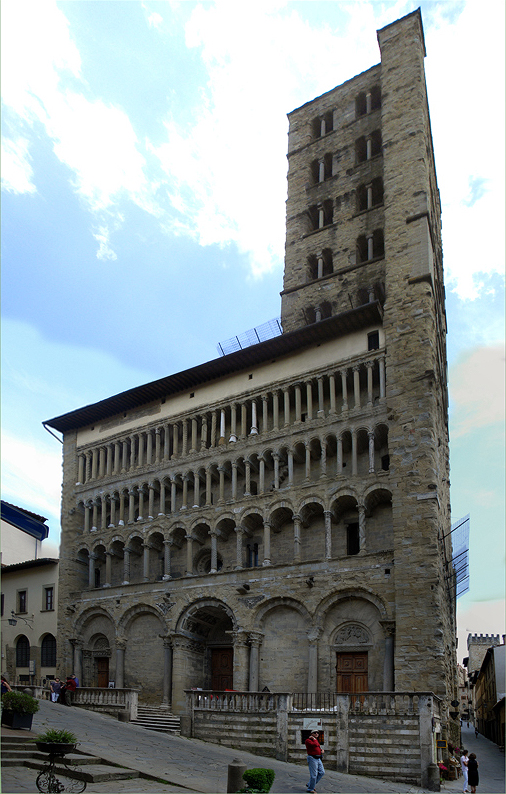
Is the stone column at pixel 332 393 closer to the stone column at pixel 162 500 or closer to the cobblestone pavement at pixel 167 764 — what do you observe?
the stone column at pixel 162 500

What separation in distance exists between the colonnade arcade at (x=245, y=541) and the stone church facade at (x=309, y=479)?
0.11 meters

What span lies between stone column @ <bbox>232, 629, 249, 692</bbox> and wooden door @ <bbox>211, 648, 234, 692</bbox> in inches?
134

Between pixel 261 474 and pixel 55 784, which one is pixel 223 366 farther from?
pixel 55 784

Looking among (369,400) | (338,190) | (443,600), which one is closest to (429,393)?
(369,400)

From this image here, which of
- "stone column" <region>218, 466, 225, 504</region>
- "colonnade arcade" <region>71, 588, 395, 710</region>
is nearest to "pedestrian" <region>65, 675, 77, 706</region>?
"colonnade arcade" <region>71, 588, 395, 710</region>

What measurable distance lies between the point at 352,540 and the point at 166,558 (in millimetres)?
10249

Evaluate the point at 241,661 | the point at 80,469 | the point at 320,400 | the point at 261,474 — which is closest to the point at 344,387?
the point at 320,400

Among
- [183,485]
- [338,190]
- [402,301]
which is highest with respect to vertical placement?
[338,190]

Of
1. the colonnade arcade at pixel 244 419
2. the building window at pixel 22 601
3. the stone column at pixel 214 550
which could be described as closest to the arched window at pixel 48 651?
the building window at pixel 22 601

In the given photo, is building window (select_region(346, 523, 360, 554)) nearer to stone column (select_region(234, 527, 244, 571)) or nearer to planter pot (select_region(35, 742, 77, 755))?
stone column (select_region(234, 527, 244, 571))

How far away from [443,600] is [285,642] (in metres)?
7.12

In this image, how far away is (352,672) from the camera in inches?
1166

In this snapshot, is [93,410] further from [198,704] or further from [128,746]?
[128,746]

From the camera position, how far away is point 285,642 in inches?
1243
